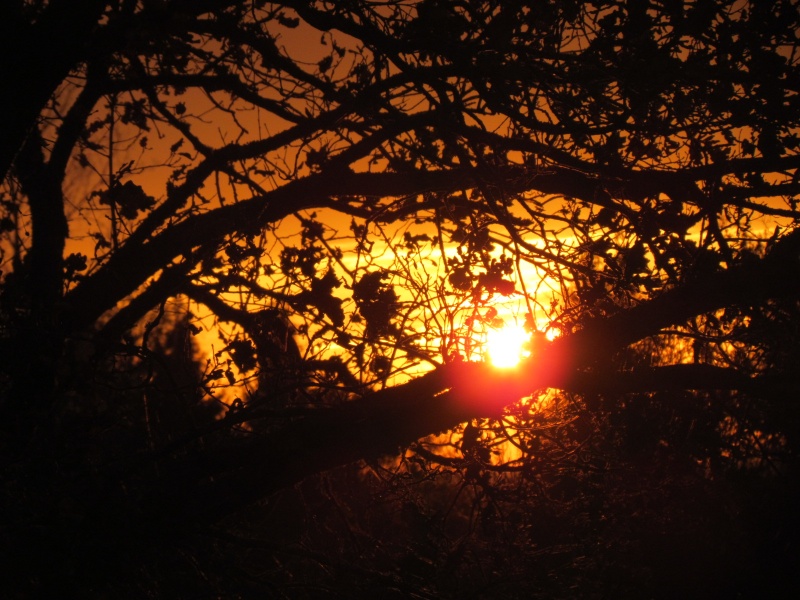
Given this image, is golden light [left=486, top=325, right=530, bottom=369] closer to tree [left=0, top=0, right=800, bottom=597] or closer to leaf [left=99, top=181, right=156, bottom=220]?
tree [left=0, top=0, right=800, bottom=597]

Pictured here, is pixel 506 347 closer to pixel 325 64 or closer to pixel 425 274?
pixel 425 274

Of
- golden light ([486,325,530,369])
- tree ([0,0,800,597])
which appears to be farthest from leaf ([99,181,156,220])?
golden light ([486,325,530,369])

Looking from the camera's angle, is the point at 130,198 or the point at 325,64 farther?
the point at 325,64

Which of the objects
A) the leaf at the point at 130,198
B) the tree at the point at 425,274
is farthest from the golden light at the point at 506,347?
the leaf at the point at 130,198

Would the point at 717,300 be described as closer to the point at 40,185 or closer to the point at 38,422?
the point at 38,422

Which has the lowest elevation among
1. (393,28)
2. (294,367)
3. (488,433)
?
(488,433)

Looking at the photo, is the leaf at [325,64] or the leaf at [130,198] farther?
the leaf at [325,64]

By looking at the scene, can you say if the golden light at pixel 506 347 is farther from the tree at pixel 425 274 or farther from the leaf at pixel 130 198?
the leaf at pixel 130 198

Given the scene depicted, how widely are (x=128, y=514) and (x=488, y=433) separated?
2.70 m

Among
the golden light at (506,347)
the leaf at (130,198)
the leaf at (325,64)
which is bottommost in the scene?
the golden light at (506,347)

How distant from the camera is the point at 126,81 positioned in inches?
233

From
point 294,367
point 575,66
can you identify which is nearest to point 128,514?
point 294,367

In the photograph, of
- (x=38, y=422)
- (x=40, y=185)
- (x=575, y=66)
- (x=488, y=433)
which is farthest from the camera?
(x=40, y=185)

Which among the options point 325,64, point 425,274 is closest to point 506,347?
point 425,274
